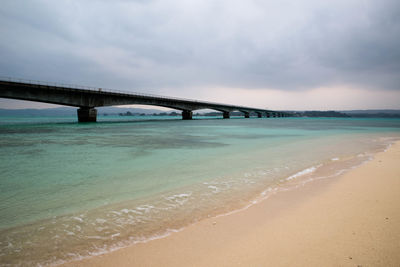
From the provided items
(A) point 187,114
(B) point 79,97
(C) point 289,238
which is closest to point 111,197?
(C) point 289,238

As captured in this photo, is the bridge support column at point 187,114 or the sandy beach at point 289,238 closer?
the sandy beach at point 289,238

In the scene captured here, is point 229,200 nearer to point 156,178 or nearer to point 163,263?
point 163,263

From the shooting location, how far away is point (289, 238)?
260 centimetres

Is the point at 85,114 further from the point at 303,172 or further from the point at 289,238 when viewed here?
the point at 289,238

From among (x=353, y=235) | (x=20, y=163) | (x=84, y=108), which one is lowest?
(x=20, y=163)

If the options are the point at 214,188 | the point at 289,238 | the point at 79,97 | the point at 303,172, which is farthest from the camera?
the point at 79,97

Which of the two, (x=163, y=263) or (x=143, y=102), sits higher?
(x=143, y=102)

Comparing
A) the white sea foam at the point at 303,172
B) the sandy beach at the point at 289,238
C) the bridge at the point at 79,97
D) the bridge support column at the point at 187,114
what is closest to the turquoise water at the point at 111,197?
the white sea foam at the point at 303,172

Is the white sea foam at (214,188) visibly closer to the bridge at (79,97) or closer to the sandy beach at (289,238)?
the sandy beach at (289,238)

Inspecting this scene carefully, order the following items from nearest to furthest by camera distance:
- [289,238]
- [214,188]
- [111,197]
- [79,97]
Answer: [289,238]
[111,197]
[214,188]
[79,97]

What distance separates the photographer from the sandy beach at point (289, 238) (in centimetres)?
219

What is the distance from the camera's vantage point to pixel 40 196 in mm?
4316

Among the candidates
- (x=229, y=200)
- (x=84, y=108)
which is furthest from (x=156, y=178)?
(x=84, y=108)

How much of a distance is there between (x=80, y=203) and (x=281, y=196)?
4191 millimetres
